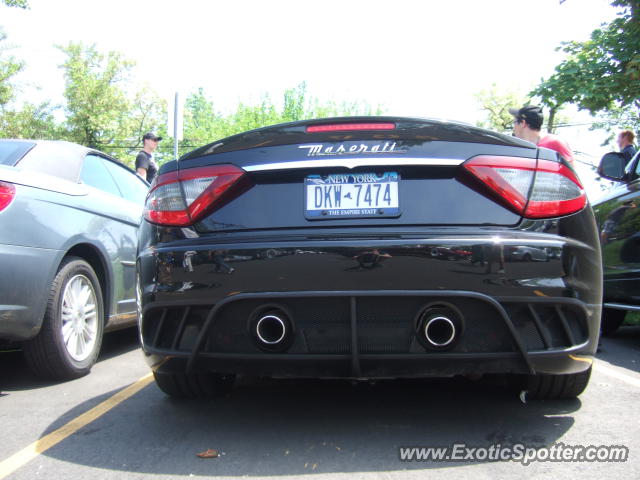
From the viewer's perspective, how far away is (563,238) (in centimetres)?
257

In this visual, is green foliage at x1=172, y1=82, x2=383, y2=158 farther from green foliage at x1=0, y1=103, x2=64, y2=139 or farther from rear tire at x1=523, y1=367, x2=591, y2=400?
rear tire at x1=523, y1=367, x2=591, y2=400

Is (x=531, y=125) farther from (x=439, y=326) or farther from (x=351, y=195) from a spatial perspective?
(x=439, y=326)

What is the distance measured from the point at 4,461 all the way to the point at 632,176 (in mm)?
4857

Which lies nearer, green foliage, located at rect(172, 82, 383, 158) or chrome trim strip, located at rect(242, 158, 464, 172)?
chrome trim strip, located at rect(242, 158, 464, 172)

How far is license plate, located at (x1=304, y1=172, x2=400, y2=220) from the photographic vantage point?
2.57 metres

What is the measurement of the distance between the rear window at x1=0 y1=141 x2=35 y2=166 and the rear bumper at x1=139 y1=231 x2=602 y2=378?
6.16 feet

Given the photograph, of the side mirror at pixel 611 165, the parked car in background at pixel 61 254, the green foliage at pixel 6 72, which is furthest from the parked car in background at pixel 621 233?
the green foliage at pixel 6 72

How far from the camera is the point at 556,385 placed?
305 centimetres

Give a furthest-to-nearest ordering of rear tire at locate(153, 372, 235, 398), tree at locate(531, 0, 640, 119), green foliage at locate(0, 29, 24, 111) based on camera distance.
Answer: green foliage at locate(0, 29, 24, 111)
tree at locate(531, 0, 640, 119)
rear tire at locate(153, 372, 235, 398)

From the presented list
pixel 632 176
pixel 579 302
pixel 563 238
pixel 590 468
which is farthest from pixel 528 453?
pixel 632 176

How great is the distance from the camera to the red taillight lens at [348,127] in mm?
2750

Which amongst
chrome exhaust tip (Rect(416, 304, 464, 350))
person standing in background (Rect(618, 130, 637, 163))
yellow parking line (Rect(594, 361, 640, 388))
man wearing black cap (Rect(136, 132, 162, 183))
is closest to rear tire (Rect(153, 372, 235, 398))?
chrome exhaust tip (Rect(416, 304, 464, 350))

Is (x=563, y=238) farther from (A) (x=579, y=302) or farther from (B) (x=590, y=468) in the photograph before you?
(B) (x=590, y=468)

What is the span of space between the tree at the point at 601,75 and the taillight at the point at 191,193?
12.1m
